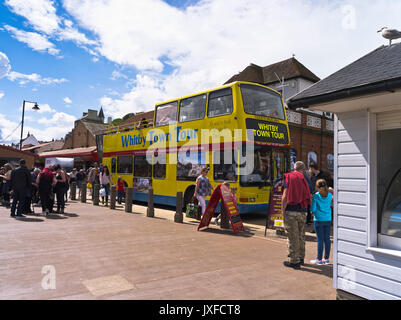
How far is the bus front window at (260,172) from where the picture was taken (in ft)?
32.0

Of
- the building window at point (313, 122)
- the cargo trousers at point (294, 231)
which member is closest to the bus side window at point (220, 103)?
the cargo trousers at point (294, 231)

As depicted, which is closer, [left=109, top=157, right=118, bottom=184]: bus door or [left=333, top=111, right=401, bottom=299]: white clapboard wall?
[left=333, top=111, right=401, bottom=299]: white clapboard wall

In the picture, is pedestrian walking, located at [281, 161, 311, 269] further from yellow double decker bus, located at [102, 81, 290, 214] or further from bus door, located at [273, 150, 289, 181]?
bus door, located at [273, 150, 289, 181]

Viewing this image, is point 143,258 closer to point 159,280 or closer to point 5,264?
point 159,280

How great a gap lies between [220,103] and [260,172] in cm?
267

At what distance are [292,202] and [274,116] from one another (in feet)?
Answer: 19.6

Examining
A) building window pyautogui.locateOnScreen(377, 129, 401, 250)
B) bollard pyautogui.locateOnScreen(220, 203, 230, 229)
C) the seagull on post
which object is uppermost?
the seagull on post

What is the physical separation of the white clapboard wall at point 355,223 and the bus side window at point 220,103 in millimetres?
6407

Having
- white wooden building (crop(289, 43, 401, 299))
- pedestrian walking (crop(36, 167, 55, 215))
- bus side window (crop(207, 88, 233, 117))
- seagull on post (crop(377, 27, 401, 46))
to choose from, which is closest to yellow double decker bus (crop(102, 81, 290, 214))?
bus side window (crop(207, 88, 233, 117))

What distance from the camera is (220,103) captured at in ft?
34.3

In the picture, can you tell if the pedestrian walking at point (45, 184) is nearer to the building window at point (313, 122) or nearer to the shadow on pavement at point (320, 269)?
the shadow on pavement at point (320, 269)

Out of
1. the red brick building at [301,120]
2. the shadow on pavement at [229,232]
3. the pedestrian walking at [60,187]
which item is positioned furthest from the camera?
the red brick building at [301,120]

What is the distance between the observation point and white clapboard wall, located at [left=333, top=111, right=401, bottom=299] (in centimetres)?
331

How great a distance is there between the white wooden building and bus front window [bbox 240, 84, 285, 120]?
617 cm
